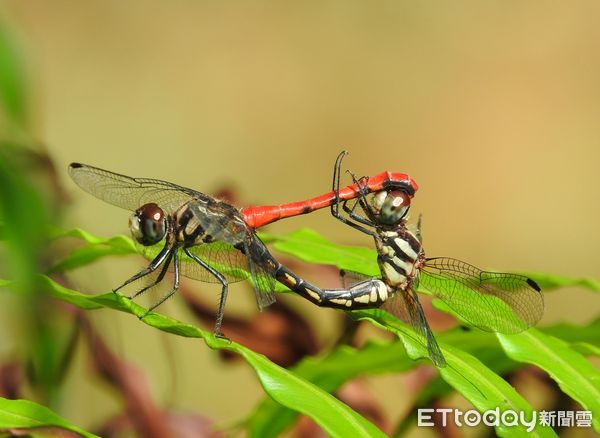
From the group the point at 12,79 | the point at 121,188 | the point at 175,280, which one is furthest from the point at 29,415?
the point at 12,79

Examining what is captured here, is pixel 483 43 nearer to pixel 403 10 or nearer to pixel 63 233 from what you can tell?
pixel 403 10

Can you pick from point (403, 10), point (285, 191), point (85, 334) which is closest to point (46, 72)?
point (285, 191)

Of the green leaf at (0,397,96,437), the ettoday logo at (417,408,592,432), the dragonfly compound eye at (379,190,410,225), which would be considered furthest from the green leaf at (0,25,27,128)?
the dragonfly compound eye at (379,190,410,225)

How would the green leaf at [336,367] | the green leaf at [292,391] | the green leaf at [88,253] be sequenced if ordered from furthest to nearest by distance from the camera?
the green leaf at [336,367], the green leaf at [88,253], the green leaf at [292,391]

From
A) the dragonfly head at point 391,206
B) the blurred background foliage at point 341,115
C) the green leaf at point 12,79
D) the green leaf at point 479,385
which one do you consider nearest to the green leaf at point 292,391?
the green leaf at point 479,385

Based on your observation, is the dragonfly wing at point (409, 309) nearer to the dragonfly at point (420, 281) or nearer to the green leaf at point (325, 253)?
the dragonfly at point (420, 281)

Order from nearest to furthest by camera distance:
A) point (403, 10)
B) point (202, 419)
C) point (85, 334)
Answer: point (85, 334)
point (202, 419)
point (403, 10)

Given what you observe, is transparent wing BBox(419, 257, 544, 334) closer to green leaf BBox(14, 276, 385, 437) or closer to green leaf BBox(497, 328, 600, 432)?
green leaf BBox(497, 328, 600, 432)
